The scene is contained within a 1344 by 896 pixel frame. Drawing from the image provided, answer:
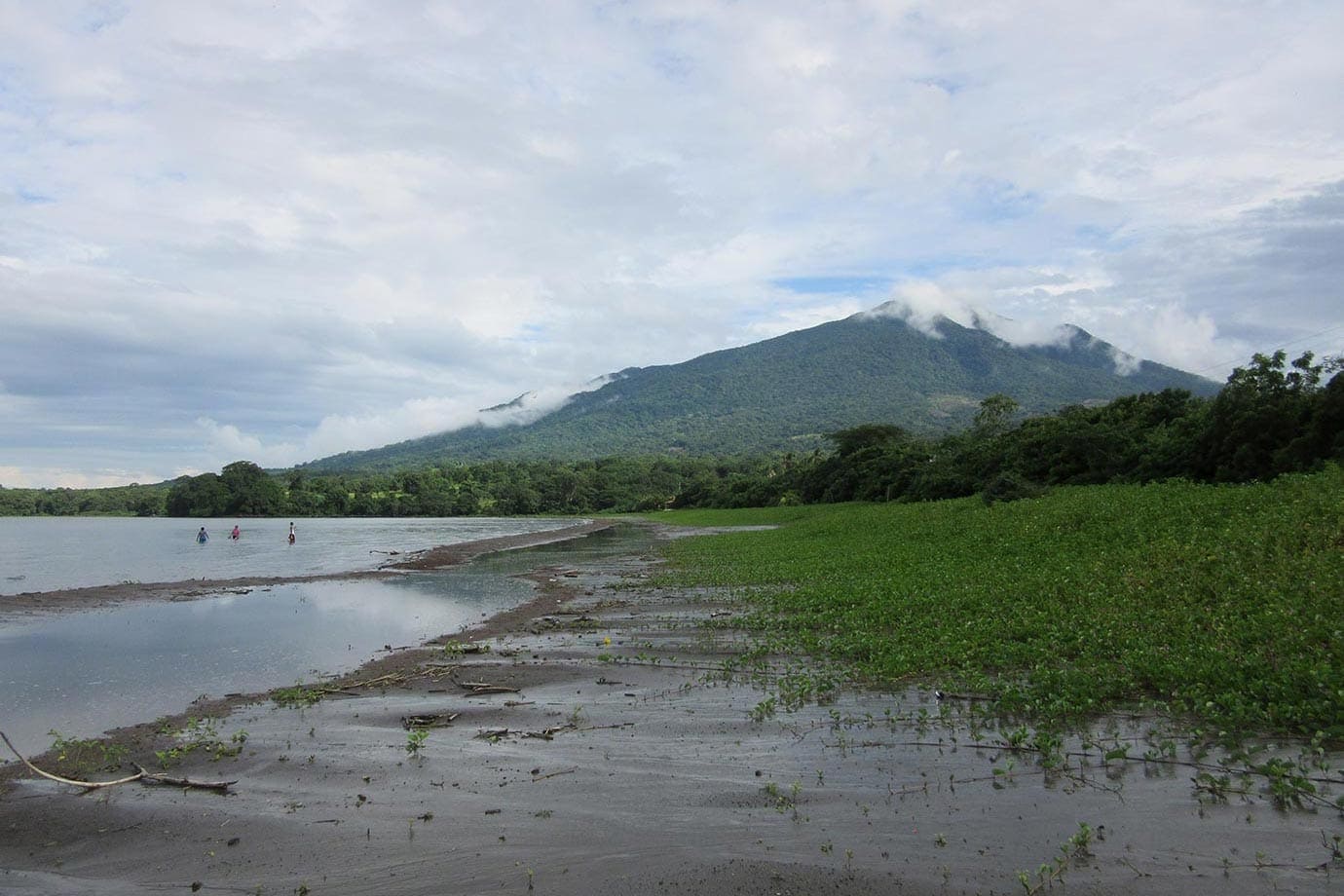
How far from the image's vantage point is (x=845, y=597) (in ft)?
56.4

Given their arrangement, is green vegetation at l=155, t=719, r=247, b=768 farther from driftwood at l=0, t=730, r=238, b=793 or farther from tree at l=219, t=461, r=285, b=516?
tree at l=219, t=461, r=285, b=516

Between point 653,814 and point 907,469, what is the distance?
56797 millimetres

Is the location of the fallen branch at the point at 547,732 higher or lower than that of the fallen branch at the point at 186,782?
higher

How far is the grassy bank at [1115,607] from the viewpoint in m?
8.52

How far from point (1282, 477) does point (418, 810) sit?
22049 mm

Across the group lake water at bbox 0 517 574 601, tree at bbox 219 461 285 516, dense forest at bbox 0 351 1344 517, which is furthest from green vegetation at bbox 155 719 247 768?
tree at bbox 219 461 285 516

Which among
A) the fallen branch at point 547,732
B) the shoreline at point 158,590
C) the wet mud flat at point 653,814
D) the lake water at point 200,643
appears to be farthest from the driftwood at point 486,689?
the shoreline at point 158,590

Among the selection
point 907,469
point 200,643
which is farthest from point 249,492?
point 200,643

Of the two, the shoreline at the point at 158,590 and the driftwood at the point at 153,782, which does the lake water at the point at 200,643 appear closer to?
the shoreline at the point at 158,590

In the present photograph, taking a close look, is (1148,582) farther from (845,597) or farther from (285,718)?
(285,718)

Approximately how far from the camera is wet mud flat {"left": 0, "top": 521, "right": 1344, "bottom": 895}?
5777 millimetres

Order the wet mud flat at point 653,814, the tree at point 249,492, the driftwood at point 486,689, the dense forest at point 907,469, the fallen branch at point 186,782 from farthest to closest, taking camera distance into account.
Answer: the tree at point 249,492
the dense forest at point 907,469
the driftwood at point 486,689
the fallen branch at point 186,782
the wet mud flat at point 653,814

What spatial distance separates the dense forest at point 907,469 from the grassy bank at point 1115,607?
832 cm

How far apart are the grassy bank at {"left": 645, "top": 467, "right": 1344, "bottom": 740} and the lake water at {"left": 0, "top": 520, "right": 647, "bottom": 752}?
9.12 metres
